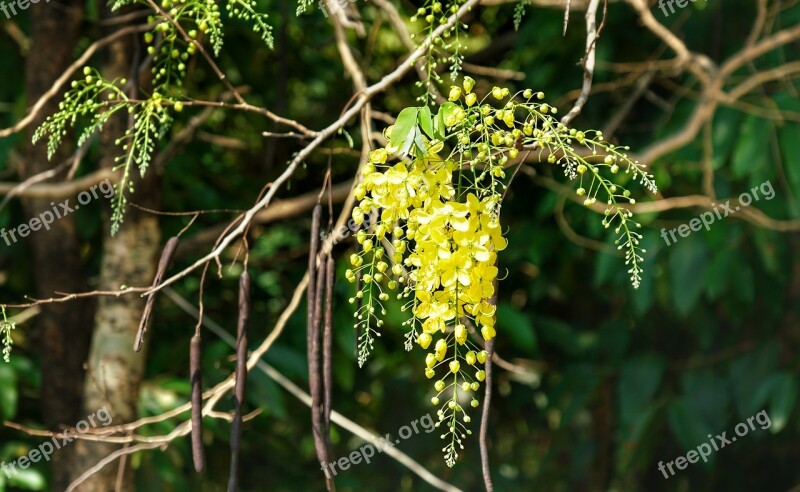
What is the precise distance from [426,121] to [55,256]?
1.47 metres

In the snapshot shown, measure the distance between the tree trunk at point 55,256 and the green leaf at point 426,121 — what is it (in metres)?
1.43

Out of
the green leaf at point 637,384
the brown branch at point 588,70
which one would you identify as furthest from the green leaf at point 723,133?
the brown branch at point 588,70

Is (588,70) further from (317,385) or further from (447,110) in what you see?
(317,385)

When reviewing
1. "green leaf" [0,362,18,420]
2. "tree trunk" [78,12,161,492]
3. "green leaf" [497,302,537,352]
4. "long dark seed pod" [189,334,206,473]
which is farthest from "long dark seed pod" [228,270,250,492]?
"green leaf" [497,302,537,352]

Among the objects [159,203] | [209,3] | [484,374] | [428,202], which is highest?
[159,203]

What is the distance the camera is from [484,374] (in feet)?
3.34

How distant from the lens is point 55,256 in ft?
7.36

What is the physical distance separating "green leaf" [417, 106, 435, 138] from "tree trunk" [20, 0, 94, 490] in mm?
1429

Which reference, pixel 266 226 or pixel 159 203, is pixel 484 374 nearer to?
pixel 159 203

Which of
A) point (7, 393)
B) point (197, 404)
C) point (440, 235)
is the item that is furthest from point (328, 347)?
point (7, 393)

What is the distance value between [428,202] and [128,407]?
1348mm

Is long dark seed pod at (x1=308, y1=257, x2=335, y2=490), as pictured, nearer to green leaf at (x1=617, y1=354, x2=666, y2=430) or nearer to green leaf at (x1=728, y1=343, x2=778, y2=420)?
green leaf at (x1=617, y1=354, x2=666, y2=430)

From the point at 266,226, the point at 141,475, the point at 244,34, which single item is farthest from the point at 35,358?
the point at 244,34

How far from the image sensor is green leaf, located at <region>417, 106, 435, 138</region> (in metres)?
0.99
